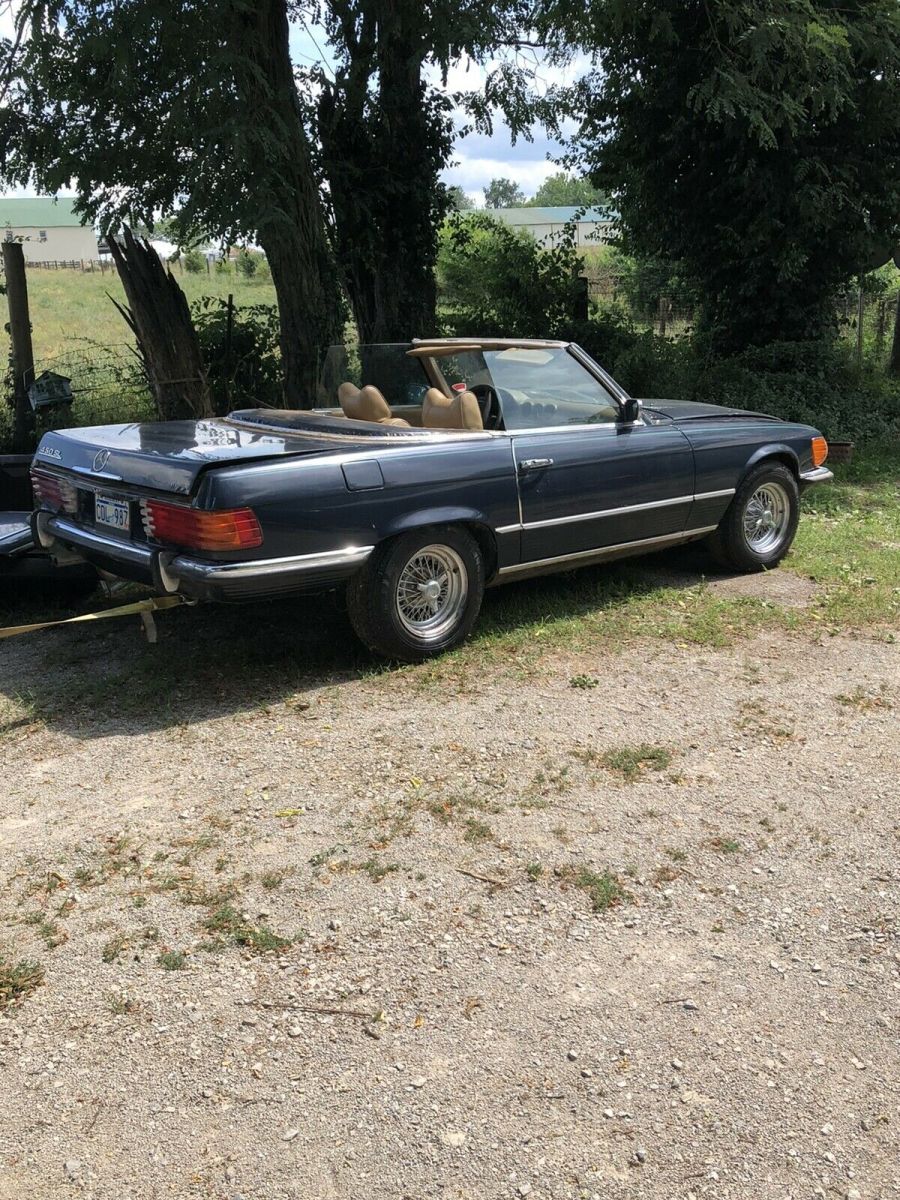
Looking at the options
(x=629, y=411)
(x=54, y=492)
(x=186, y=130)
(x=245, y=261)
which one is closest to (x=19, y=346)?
(x=186, y=130)

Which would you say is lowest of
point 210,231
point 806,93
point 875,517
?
point 875,517

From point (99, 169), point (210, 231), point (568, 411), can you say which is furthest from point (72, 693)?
point (99, 169)

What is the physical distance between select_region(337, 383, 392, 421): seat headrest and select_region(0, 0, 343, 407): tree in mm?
4038

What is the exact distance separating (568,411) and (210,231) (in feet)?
16.6

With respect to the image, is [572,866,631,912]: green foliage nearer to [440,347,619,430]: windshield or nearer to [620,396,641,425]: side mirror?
[440,347,619,430]: windshield

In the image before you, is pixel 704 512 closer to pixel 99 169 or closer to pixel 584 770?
Answer: pixel 584 770

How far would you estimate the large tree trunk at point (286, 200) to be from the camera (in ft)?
31.0

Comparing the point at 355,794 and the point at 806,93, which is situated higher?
the point at 806,93

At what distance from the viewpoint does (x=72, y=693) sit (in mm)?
5238

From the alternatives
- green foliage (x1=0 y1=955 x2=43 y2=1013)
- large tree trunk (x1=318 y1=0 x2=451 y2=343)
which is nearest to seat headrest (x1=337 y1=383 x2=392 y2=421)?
green foliage (x1=0 y1=955 x2=43 y2=1013)

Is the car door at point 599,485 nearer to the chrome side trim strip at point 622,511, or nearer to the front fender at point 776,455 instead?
the chrome side trim strip at point 622,511

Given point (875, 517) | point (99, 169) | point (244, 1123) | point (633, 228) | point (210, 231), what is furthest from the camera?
point (633, 228)

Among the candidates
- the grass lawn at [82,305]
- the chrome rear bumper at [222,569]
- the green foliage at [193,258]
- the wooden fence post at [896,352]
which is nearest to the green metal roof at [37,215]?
the grass lawn at [82,305]

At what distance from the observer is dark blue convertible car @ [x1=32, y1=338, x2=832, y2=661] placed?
4832 millimetres
